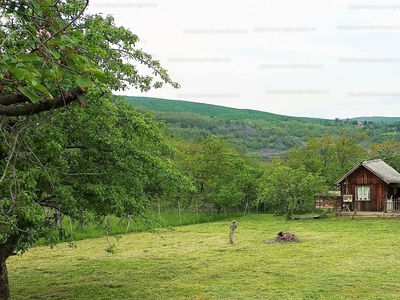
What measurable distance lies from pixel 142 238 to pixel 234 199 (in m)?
12.7

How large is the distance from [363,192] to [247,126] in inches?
2947

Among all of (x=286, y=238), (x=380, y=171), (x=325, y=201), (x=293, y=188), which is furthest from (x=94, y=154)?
(x=325, y=201)

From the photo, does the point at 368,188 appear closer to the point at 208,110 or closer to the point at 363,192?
the point at 363,192

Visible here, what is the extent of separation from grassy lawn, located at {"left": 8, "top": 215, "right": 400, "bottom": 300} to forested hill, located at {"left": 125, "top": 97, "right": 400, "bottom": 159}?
5804 cm

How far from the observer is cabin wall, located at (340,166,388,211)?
2688 cm

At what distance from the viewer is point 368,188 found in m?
27.4

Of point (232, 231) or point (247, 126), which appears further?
point (247, 126)

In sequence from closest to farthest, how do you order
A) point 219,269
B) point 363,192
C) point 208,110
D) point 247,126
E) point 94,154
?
point 94,154, point 219,269, point 363,192, point 247,126, point 208,110

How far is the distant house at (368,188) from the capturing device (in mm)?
26797

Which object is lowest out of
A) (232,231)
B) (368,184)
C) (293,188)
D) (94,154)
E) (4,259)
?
(232,231)

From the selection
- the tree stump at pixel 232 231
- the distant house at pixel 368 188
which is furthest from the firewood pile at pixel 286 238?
the distant house at pixel 368 188

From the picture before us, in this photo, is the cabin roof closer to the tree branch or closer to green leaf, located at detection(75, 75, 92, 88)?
the tree branch

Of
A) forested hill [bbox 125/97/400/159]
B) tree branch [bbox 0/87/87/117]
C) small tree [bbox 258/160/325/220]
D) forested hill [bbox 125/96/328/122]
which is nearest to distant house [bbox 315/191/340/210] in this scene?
small tree [bbox 258/160/325/220]

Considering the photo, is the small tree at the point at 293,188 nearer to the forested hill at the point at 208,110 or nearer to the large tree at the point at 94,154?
the large tree at the point at 94,154
